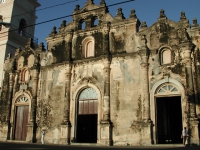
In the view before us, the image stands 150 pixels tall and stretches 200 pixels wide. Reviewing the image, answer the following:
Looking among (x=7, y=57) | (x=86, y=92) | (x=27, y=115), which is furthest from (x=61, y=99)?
(x=7, y=57)

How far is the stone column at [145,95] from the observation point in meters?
16.6

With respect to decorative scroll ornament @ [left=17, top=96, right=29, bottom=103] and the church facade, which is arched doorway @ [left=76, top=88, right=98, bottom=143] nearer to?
the church facade

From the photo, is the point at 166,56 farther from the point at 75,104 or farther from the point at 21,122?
the point at 21,122

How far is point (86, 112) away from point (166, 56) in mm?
7549

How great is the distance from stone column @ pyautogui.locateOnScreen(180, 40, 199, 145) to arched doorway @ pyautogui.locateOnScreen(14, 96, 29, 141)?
14076 millimetres

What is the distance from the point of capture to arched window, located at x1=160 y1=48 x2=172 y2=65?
17719 millimetres

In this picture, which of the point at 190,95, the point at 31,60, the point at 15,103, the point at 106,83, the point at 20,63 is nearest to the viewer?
the point at 190,95

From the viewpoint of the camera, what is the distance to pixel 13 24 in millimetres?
27812

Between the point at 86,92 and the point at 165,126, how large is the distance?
23.5 feet

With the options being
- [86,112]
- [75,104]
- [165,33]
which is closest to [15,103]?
[75,104]

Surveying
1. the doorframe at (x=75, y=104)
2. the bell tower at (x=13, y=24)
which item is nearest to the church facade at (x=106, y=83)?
the doorframe at (x=75, y=104)

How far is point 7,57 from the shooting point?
84.7 ft

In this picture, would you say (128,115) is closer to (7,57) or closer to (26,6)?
(7,57)

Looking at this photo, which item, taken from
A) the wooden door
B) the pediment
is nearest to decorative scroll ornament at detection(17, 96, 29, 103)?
the wooden door
